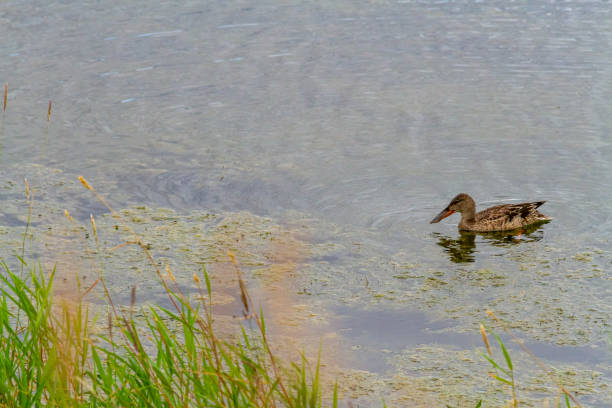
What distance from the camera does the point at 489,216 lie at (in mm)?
7793

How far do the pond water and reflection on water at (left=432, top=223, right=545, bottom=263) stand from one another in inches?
1.3

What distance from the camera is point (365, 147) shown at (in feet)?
30.8

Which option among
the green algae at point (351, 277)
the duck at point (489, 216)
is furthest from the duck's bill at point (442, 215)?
the green algae at point (351, 277)

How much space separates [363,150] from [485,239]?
1.96 m

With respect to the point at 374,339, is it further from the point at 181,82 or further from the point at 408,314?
the point at 181,82

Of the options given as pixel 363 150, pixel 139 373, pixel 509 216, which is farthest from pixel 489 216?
pixel 139 373

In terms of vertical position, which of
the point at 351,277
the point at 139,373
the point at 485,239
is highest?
the point at 139,373

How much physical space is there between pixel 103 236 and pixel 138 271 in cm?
78

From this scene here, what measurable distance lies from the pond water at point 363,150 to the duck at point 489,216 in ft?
0.47

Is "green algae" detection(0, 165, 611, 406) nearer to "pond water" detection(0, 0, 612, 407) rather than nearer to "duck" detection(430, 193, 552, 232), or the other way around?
"pond water" detection(0, 0, 612, 407)

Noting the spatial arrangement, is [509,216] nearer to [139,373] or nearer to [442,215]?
[442,215]

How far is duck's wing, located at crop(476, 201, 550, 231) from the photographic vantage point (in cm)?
765

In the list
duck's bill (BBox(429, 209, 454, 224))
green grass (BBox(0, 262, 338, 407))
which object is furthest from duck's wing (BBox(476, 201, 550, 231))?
green grass (BBox(0, 262, 338, 407))

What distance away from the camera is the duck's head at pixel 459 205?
7781 millimetres
